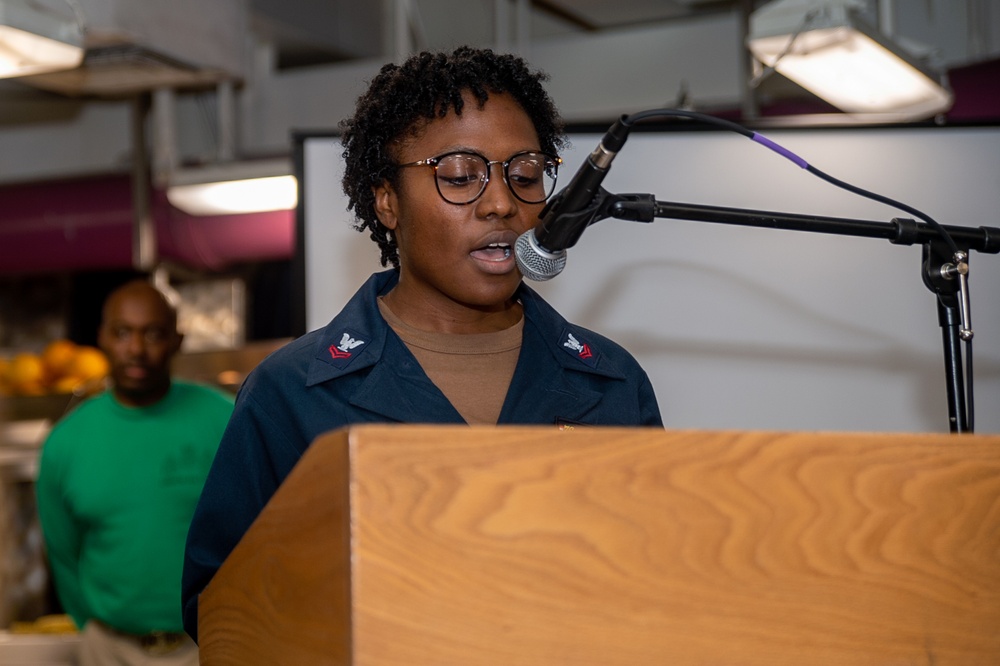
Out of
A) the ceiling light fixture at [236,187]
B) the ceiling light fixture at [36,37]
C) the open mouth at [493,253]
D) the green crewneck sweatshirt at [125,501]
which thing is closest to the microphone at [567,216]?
the open mouth at [493,253]

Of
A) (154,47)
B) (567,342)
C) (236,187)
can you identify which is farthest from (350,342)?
(154,47)

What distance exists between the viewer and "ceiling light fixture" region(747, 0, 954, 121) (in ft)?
9.70

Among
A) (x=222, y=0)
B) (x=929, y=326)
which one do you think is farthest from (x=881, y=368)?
(x=222, y=0)

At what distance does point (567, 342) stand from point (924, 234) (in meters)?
0.52

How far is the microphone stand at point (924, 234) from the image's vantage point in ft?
4.32

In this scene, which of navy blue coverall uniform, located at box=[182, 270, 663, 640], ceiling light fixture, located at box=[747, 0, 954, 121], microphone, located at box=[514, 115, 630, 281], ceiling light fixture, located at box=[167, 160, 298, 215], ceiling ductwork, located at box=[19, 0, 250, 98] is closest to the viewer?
microphone, located at box=[514, 115, 630, 281]

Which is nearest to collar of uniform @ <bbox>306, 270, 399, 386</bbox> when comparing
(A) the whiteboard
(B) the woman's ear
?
(B) the woman's ear

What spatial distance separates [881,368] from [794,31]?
92cm

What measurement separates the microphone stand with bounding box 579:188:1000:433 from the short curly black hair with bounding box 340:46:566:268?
382 millimetres

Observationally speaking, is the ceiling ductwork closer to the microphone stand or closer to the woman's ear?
the woman's ear

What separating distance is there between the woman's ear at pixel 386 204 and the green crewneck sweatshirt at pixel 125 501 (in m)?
1.72

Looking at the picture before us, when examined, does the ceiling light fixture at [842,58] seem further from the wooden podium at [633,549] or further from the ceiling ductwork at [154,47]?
the ceiling ductwork at [154,47]

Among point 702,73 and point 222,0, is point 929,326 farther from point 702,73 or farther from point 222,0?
point 222,0

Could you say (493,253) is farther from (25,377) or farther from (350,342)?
(25,377)
